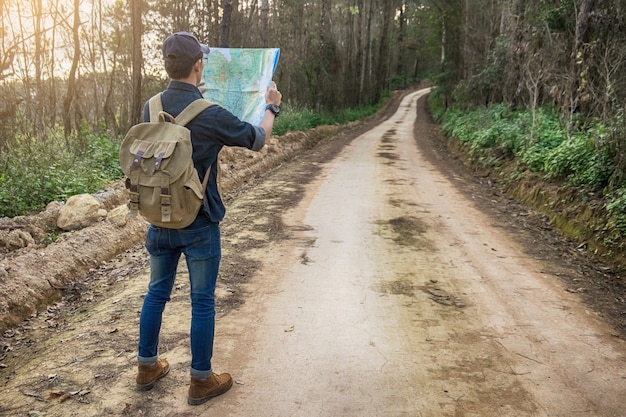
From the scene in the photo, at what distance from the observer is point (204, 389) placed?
10.2ft

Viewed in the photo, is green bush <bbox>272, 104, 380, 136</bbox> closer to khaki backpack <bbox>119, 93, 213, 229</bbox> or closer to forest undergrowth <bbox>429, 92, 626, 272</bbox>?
forest undergrowth <bbox>429, 92, 626, 272</bbox>

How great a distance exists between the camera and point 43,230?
6215 millimetres

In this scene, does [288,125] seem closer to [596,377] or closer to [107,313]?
[107,313]

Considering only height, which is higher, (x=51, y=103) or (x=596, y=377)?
(x=51, y=103)

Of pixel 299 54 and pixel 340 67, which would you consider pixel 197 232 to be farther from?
pixel 340 67

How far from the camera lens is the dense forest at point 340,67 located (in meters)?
9.41

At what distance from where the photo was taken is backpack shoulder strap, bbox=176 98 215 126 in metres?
2.82

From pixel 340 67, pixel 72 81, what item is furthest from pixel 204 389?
pixel 340 67

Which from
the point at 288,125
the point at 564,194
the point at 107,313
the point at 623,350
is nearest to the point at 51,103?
the point at 288,125

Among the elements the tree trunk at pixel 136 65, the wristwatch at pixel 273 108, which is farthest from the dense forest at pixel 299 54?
the wristwatch at pixel 273 108

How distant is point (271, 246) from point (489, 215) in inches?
163

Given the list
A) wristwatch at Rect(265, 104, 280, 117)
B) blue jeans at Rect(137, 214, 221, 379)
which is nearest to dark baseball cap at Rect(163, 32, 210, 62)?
wristwatch at Rect(265, 104, 280, 117)

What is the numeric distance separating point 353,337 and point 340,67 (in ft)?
92.1

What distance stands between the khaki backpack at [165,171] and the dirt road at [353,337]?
1257mm
